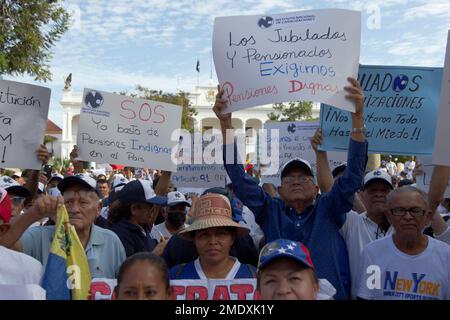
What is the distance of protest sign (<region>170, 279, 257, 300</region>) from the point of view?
119 inches

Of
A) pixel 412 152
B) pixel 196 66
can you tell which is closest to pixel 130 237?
pixel 412 152

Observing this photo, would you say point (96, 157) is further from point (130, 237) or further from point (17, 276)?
point (17, 276)

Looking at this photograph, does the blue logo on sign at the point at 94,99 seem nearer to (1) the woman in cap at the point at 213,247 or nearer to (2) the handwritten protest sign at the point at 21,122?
(2) the handwritten protest sign at the point at 21,122

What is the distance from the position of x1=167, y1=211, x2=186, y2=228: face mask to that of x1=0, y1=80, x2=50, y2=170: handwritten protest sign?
1.41 m

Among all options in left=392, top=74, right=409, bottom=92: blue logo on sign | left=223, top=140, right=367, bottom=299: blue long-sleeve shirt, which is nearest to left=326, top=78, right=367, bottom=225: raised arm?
left=223, top=140, right=367, bottom=299: blue long-sleeve shirt

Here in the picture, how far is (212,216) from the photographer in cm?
340

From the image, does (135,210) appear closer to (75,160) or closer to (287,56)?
(75,160)

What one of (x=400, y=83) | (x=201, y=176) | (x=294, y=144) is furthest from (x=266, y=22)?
(x=201, y=176)

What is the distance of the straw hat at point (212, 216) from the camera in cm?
331

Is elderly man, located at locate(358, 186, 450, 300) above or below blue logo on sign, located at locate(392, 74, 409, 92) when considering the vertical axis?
below

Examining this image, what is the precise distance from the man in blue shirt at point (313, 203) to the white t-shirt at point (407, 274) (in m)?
0.37

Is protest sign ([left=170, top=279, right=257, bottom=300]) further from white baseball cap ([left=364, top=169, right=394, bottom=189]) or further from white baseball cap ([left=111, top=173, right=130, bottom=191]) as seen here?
white baseball cap ([left=111, top=173, right=130, bottom=191])

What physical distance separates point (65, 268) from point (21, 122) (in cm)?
239

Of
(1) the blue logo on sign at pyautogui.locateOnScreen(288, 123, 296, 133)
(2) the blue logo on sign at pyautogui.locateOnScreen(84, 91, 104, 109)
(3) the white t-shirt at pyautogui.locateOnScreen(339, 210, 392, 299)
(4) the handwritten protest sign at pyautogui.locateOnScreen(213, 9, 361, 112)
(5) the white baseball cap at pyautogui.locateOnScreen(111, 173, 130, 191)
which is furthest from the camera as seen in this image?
(1) the blue logo on sign at pyautogui.locateOnScreen(288, 123, 296, 133)
